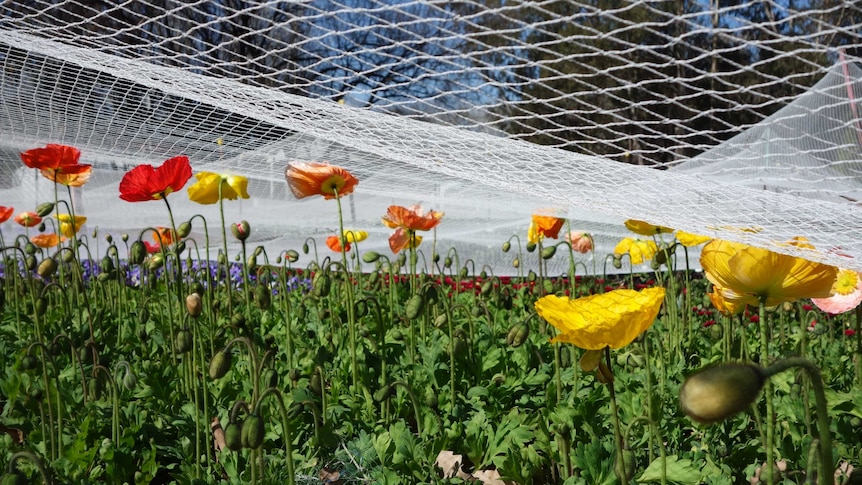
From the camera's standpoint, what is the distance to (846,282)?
52.1 inches

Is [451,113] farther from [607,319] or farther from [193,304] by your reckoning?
[607,319]

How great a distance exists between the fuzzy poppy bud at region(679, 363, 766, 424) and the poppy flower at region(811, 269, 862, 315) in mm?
942

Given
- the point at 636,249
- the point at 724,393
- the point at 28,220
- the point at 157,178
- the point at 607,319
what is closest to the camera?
the point at 724,393

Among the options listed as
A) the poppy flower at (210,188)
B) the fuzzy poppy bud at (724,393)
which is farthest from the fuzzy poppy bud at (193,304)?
the fuzzy poppy bud at (724,393)

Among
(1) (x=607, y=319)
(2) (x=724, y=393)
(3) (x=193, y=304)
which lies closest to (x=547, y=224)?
(3) (x=193, y=304)

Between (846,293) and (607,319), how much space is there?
80 centimetres

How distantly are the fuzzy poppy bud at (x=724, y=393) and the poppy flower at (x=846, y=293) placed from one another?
942mm

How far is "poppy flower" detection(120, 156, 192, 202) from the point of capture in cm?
154

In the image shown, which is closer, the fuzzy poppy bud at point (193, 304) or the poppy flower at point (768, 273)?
the poppy flower at point (768, 273)

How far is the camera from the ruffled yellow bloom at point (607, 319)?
0.76 m

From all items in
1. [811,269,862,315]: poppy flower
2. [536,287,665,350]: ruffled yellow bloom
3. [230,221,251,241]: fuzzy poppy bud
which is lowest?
[811,269,862,315]: poppy flower

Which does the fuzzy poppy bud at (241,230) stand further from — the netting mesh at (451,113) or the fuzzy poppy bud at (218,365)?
the fuzzy poppy bud at (218,365)

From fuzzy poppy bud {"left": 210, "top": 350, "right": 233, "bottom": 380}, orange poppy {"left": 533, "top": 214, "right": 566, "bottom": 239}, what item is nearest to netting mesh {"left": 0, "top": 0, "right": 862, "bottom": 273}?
orange poppy {"left": 533, "top": 214, "right": 566, "bottom": 239}

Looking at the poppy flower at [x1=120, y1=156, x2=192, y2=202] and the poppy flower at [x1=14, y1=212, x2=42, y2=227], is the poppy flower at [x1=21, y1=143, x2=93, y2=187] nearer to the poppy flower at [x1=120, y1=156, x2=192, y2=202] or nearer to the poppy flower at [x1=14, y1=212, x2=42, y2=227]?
the poppy flower at [x1=120, y1=156, x2=192, y2=202]
